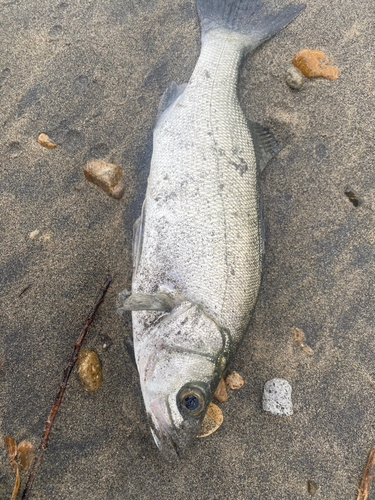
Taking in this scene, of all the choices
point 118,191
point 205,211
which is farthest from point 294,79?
point 118,191

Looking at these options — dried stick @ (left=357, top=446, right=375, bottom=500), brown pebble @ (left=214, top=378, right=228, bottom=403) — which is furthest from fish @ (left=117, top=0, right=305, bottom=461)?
dried stick @ (left=357, top=446, right=375, bottom=500)

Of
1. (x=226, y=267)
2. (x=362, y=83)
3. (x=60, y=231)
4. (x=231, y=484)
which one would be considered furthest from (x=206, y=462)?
(x=362, y=83)

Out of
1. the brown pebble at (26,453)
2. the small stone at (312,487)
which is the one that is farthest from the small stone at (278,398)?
the brown pebble at (26,453)

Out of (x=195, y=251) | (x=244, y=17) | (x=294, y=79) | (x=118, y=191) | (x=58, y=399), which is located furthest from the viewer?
(x=244, y=17)

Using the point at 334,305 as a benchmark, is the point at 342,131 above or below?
above

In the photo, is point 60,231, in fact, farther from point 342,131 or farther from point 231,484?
point 342,131

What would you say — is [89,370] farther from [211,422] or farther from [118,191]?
[118,191]

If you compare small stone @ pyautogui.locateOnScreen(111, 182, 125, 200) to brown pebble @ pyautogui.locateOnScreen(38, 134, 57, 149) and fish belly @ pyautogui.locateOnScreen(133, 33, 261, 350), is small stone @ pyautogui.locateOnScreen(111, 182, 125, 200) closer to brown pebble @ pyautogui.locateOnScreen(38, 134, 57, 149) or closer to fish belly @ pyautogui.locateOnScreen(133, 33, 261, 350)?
fish belly @ pyautogui.locateOnScreen(133, 33, 261, 350)
